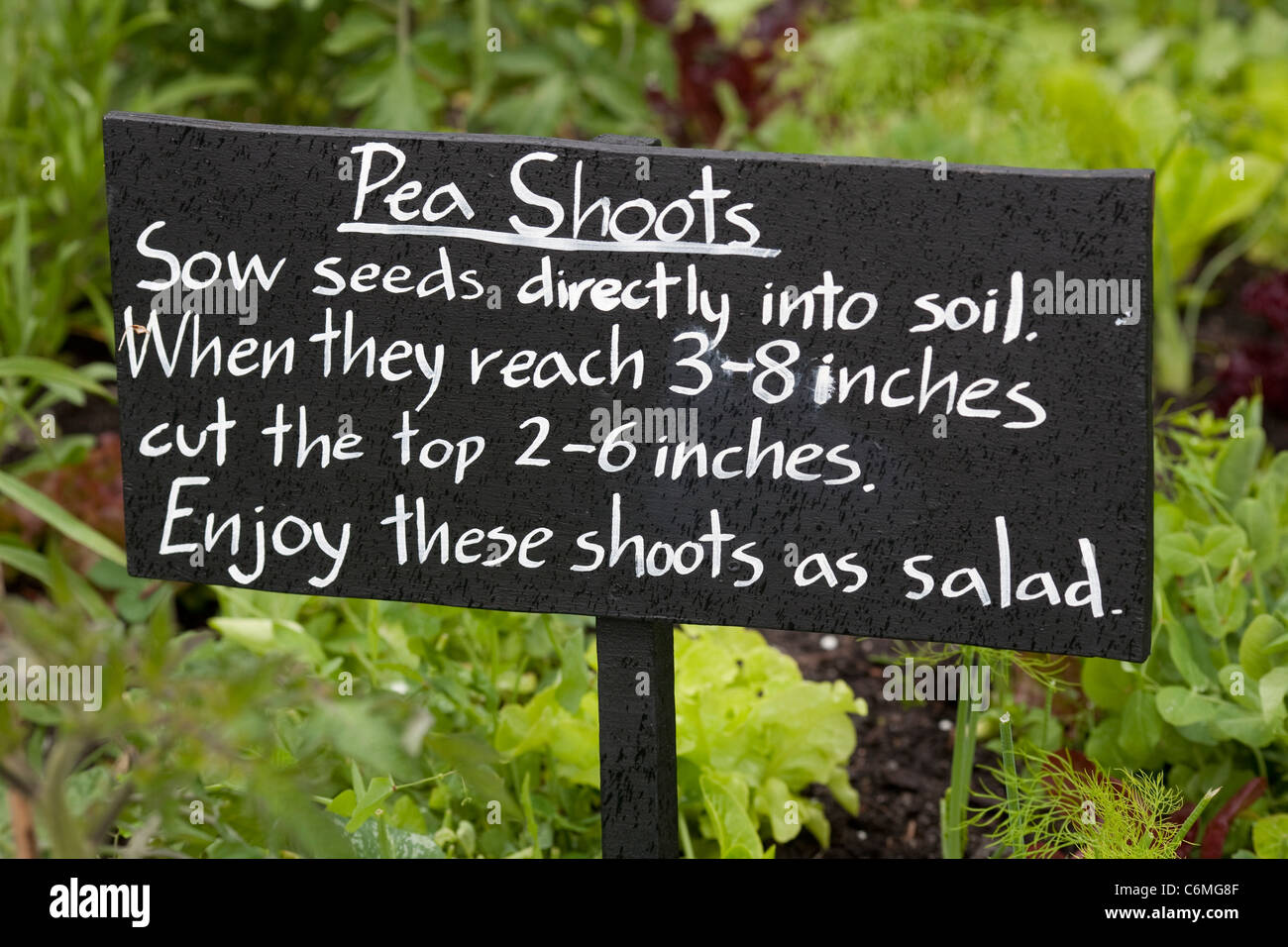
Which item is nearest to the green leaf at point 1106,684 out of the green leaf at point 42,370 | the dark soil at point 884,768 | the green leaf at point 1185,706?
the green leaf at point 1185,706

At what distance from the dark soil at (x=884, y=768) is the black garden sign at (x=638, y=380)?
1.46ft

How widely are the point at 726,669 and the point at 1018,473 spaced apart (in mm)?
555

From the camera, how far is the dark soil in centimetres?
162

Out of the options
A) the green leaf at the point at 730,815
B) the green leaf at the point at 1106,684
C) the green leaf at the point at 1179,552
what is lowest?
the green leaf at the point at 730,815

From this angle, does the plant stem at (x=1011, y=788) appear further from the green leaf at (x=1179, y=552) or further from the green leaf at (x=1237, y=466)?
the green leaf at (x=1237, y=466)

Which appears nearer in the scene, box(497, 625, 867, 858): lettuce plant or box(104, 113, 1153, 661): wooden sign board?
box(104, 113, 1153, 661): wooden sign board

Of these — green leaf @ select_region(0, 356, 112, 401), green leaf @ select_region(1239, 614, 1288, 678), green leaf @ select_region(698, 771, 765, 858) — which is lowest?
green leaf @ select_region(698, 771, 765, 858)

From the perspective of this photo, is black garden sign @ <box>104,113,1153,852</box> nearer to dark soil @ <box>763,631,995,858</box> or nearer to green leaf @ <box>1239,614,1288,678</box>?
green leaf @ <box>1239,614,1288,678</box>

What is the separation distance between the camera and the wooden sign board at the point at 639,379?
3.77 feet

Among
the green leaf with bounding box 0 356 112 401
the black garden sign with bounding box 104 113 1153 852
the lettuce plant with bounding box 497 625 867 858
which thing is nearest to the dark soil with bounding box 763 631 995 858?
the lettuce plant with bounding box 497 625 867 858

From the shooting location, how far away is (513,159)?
1.22m

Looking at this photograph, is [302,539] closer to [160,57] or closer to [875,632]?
[875,632]

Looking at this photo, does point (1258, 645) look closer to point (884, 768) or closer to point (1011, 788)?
point (1011, 788)
